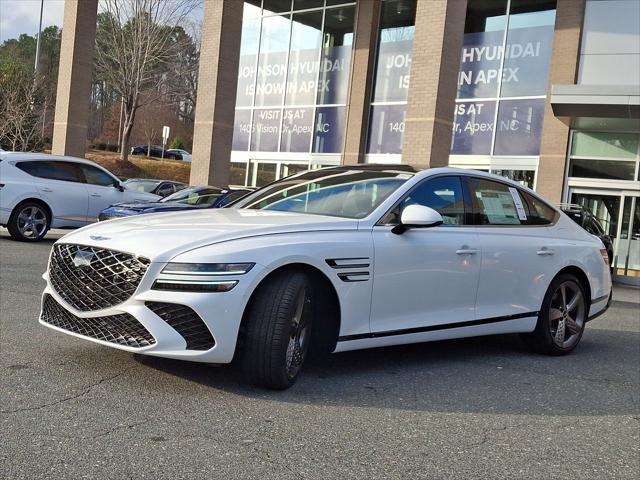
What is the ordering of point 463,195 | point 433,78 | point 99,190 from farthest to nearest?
point 433,78 < point 99,190 < point 463,195

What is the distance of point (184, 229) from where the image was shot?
4535 mm

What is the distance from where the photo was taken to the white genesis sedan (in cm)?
421

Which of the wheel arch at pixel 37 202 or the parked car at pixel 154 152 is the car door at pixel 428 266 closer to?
the wheel arch at pixel 37 202

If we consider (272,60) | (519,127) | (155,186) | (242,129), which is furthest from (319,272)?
(242,129)

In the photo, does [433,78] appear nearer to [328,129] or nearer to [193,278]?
[328,129]

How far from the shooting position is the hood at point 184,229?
429cm

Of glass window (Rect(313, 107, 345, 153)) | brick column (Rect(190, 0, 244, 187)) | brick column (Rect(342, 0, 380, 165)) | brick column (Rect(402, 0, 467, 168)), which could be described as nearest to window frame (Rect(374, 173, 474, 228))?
brick column (Rect(402, 0, 467, 168))

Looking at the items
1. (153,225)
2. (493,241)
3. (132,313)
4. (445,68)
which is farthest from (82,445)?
(445,68)

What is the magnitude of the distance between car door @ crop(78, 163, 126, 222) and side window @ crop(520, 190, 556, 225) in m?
9.43

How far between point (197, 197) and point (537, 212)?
8042 millimetres

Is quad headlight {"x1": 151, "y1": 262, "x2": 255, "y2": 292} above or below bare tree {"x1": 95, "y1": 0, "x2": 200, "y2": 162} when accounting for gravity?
below

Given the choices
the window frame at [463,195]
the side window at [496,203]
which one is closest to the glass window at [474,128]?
the side window at [496,203]

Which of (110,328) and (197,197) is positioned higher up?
(197,197)

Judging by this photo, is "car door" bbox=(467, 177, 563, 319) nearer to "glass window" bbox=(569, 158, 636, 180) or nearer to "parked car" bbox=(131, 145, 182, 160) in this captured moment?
"glass window" bbox=(569, 158, 636, 180)
